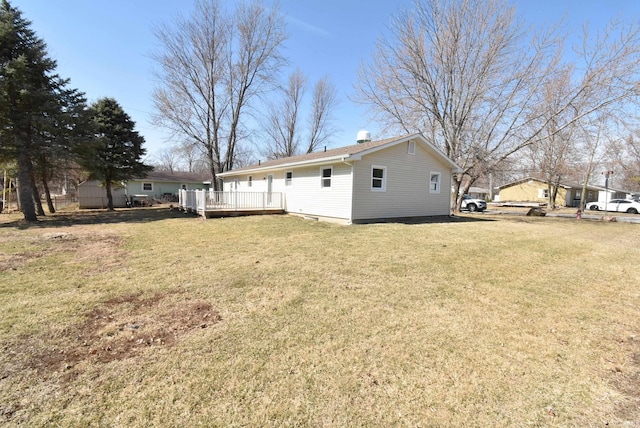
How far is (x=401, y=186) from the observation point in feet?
43.2

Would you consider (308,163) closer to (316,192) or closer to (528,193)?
(316,192)

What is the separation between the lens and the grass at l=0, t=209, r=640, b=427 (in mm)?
2102

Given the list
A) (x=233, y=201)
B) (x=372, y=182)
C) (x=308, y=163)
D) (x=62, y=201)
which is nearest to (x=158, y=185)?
(x=62, y=201)

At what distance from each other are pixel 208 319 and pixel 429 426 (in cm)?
259

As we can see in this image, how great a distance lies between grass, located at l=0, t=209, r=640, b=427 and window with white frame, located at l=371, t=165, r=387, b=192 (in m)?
6.38

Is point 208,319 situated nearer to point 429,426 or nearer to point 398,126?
point 429,426

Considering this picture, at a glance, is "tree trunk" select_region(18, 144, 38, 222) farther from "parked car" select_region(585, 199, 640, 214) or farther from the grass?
"parked car" select_region(585, 199, 640, 214)

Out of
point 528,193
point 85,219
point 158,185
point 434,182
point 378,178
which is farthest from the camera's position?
point 528,193

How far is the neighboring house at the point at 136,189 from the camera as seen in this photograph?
22.6 m

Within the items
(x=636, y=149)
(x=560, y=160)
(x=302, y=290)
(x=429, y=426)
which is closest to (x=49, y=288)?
(x=302, y=290)

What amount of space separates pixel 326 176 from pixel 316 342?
10.1 meters

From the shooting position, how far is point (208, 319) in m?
3.45

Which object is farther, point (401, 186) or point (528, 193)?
point (528, 193)

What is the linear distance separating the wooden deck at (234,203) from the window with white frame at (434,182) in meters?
7.81
